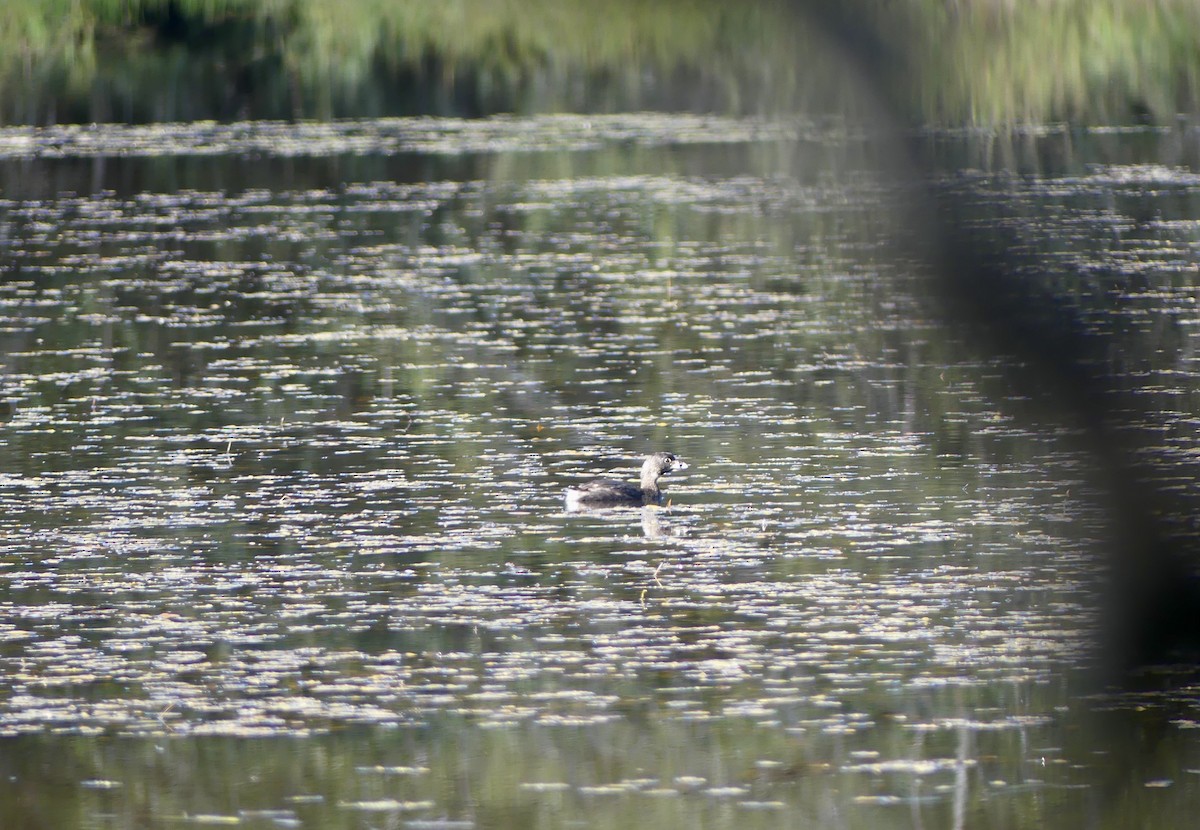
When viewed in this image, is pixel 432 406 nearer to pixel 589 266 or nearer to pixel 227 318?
pixel 227 318

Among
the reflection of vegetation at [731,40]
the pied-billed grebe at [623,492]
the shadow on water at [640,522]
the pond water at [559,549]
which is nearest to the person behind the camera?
the reflection of vegetation at [731,40]

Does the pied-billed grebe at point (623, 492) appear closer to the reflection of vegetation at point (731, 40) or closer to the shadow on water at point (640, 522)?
the shadow on water at point (640, 522)

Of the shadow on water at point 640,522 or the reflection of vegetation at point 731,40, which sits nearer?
the reflection of vegetation at point 731,40

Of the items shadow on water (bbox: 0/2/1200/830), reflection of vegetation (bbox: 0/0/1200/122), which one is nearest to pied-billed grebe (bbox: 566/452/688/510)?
shadow on water (bbox: 0/2/1200/830)

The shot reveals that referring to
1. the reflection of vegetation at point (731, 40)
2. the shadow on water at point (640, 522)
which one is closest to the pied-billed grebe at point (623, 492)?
the shadow on water at point (640, 522)

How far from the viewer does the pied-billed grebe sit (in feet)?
19.7

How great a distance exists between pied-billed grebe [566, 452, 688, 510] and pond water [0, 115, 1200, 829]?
3.5 inches

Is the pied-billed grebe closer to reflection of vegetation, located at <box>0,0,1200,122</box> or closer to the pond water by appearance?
the pond water

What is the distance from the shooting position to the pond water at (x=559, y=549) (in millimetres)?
3684

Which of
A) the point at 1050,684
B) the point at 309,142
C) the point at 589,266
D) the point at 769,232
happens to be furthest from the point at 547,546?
the point at 309,142

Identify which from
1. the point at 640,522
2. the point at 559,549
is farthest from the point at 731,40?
the point at 640,522

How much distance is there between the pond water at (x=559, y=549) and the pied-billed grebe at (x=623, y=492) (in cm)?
9

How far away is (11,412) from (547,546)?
3.17 m

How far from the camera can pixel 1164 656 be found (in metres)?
1.33
